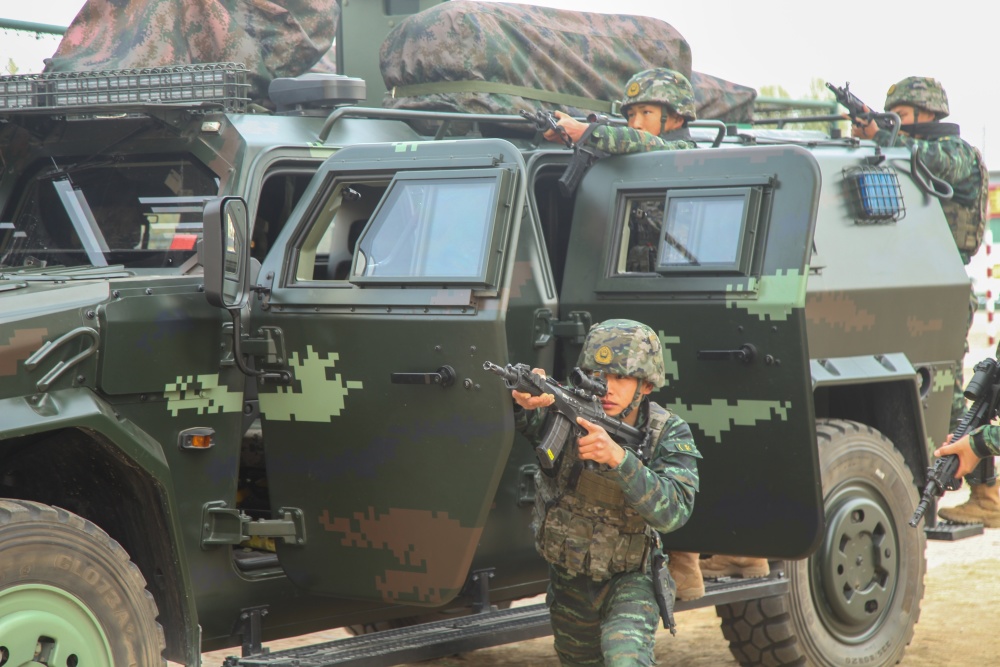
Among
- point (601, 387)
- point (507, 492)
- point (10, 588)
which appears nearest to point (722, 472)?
point (507, 492)

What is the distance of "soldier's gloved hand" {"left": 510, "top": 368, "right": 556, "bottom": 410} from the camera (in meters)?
3.93

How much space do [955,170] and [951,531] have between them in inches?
70.0

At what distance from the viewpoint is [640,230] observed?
16.6 feet

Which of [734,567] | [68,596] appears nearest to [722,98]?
[734,567]

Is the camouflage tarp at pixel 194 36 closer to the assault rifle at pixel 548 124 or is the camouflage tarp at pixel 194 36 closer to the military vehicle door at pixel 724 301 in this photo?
the assault rifle at pixel 548 124

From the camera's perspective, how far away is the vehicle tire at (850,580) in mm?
5695

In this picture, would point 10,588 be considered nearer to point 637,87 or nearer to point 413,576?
point 413,576

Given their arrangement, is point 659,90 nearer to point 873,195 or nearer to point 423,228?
point 873,195

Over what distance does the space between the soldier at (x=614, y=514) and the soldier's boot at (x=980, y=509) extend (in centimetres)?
321

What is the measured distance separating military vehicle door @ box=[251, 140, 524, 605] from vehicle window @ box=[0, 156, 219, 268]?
1.22 feet

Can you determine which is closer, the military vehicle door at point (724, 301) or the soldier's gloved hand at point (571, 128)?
the military vehicle door at point (724, 301)

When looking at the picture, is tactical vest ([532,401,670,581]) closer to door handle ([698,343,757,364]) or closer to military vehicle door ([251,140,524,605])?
military vehicle door ([251,140,524,605])

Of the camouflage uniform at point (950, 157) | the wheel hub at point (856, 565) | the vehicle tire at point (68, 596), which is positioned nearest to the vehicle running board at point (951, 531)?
the wheel hub at point (856, 565)

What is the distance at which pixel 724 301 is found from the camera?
4742mm
